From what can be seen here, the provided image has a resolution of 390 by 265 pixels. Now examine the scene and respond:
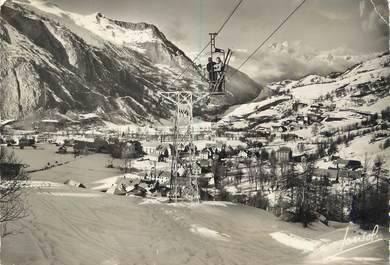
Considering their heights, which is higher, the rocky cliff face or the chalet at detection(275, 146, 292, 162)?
the rocky cliff face

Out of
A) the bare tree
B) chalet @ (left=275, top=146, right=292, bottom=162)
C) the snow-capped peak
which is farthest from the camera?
chalet @ (left=275, top=146, right=292, bottom=162)

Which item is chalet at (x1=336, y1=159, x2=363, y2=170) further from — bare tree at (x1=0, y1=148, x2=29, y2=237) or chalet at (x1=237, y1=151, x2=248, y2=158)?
bare tree at (x1=0, y1=148, x2=29, y2=237)

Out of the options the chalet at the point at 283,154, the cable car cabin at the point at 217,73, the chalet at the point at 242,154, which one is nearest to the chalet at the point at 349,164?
the chalet at the point at 283,154

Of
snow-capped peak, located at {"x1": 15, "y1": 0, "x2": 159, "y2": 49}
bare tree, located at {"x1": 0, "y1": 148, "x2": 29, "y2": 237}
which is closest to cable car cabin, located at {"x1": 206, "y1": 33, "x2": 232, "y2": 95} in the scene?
snow-capped peak, located at {"x1": 15, "y1": 0, "x2": 159, "y2": 49}

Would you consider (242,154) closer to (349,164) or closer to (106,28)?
(349,164)

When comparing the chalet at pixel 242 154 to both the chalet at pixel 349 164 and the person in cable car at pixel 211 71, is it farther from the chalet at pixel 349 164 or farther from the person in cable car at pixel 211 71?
the person in cable car at pixel 211 71

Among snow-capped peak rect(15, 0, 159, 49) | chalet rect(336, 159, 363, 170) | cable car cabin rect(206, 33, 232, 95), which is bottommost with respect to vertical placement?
chalet rect(336, 159, 363, 170)

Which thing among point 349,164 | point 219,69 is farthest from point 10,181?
point 349,164
